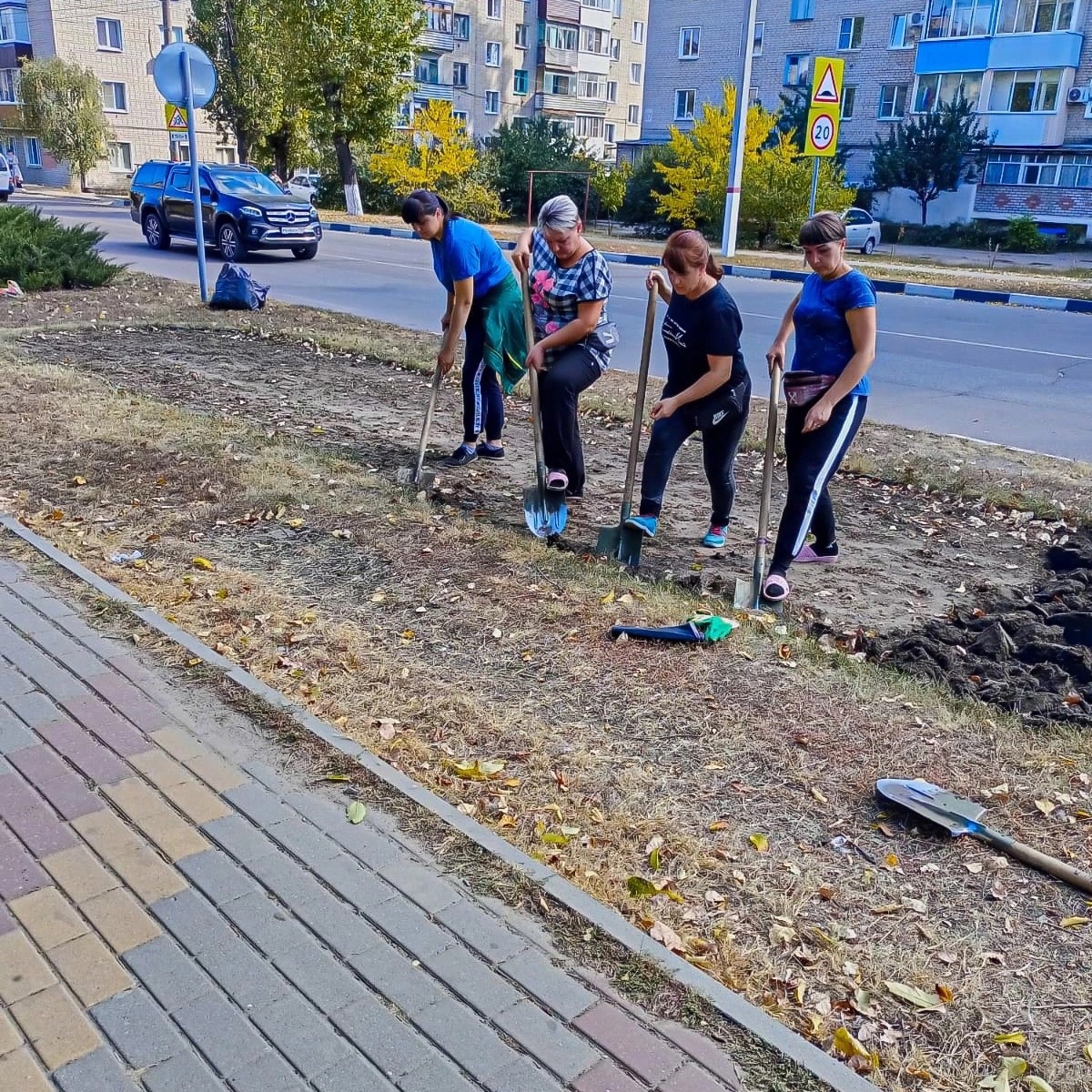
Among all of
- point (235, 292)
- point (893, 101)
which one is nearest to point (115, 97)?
point (893, 101)

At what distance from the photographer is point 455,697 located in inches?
159

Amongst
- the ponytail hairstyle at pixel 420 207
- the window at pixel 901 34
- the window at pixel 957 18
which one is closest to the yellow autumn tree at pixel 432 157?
the window at pixel 901 34

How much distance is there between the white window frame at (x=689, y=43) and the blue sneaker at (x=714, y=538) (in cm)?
5030

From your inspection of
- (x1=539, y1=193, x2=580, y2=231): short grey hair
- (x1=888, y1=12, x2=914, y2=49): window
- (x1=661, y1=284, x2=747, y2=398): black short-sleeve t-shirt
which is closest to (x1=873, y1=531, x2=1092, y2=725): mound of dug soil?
(x1=661, y1=284, x2=747, y2=398): black short-sleeve t-shirt

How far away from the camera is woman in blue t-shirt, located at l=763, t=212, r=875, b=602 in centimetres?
466

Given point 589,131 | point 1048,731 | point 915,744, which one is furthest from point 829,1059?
point 589,131

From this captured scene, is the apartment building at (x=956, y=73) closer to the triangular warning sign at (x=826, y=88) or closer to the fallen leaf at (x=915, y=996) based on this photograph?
the triangular warning sign at (x=826, y=88)

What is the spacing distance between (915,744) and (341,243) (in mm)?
24532

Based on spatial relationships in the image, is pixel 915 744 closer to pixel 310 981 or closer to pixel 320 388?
pixel 310 981

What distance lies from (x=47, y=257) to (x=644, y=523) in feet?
39.7

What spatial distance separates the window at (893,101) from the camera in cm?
4547

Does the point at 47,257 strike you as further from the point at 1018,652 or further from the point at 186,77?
the point at 1018,652

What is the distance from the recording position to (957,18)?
43.0 meters

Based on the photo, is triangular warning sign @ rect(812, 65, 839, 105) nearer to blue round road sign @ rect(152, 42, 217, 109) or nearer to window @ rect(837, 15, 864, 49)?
blue round road sign @ rect(152, 42, 217, 109)
